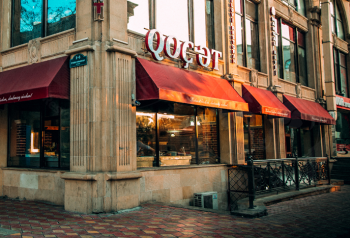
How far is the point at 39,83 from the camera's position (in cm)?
869

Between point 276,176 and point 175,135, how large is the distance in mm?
3967

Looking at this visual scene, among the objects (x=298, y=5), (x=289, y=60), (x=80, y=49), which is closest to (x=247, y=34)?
(x=289, y=60)

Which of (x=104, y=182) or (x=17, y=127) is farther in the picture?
(x=17, y=127)

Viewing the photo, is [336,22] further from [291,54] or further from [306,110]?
[306,110]

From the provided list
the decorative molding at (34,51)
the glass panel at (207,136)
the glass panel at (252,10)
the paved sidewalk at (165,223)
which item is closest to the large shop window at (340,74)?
the glass panel at (252,10)

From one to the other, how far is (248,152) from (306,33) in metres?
10.3

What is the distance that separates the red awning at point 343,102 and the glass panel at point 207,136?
12.5 metres

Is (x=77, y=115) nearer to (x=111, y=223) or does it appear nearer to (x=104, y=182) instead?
(x=104, y=182)

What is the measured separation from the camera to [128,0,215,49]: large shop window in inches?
396

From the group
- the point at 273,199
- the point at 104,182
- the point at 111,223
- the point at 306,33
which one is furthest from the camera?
the point at 306,33

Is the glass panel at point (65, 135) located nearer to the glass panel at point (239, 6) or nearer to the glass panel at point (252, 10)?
the glass panel at point (239, 6)

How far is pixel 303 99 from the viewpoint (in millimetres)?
18453

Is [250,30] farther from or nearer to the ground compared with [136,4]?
farther from the ground

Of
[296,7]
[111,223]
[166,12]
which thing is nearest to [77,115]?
[111,223]
